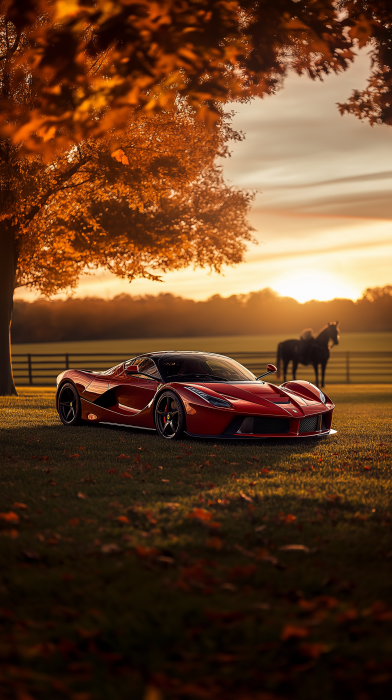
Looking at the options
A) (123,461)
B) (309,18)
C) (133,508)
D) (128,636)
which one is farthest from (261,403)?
(128,636)

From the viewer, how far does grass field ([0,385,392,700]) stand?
9.21ft

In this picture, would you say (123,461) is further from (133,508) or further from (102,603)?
(102,603)

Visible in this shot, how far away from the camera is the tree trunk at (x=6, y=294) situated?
2156cm

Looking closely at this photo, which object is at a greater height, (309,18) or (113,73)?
(309,18)

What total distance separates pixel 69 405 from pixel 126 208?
11.0 m

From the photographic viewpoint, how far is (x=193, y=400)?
9438 mm

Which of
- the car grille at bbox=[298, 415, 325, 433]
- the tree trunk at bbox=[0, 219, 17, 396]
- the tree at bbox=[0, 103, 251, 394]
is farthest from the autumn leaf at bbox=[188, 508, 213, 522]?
the tree trunk at bbox=[0, 219, 17, 396]

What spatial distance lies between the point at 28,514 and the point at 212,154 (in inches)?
717

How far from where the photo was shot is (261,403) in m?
9.47

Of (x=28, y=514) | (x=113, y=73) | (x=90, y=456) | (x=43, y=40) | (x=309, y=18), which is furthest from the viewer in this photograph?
(x=90, y=456)

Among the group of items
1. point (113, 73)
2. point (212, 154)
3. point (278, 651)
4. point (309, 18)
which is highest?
point (212, 154)

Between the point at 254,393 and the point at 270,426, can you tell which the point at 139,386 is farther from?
the point at 270,426

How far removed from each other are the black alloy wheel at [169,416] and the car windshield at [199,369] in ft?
1.44

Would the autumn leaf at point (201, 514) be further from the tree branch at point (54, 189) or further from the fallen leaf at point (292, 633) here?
the tree branch at point (54, 189)
